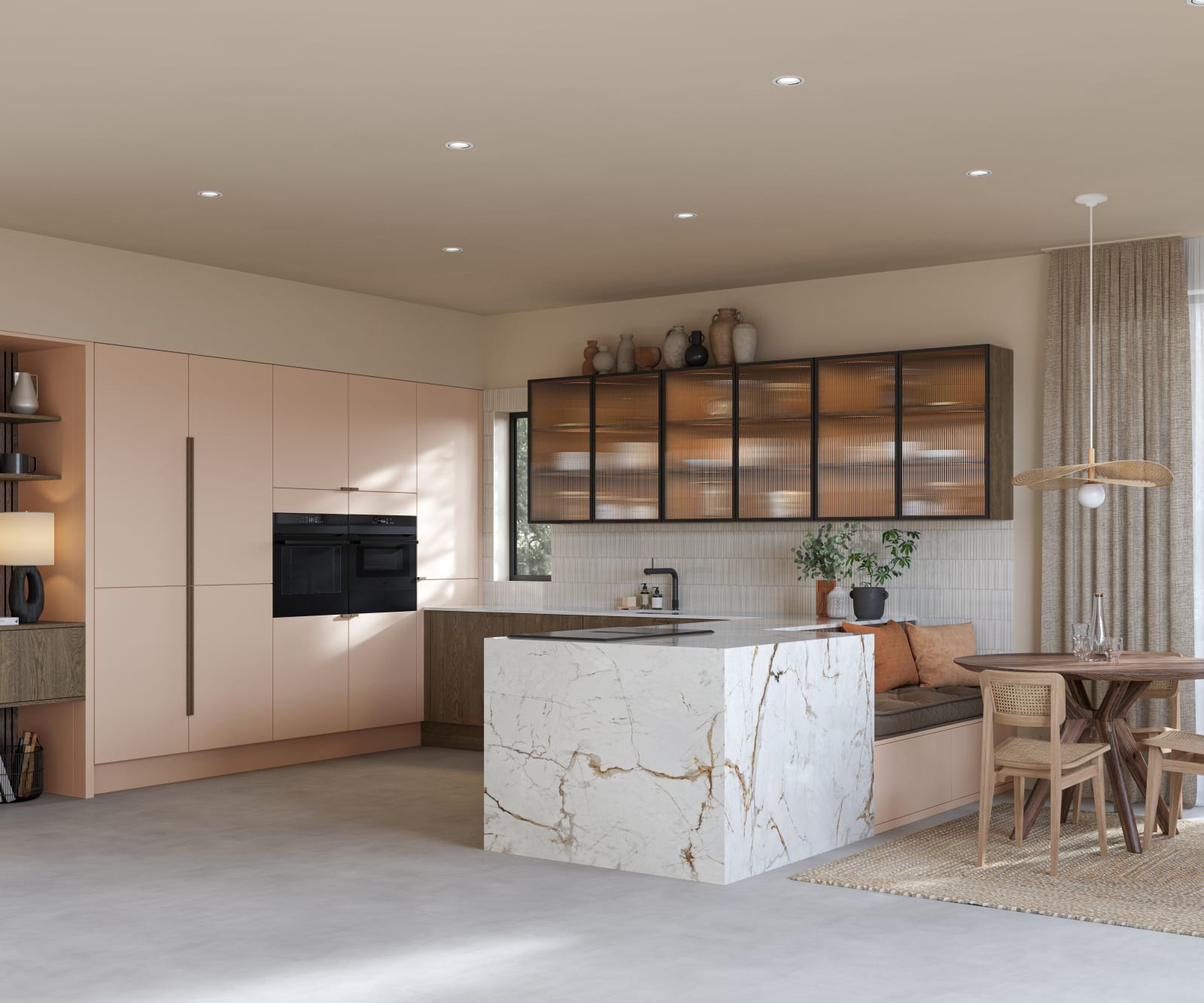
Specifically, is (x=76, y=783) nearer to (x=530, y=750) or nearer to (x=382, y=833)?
(x=382, y=833)

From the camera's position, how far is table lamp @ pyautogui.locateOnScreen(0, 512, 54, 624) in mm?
6508

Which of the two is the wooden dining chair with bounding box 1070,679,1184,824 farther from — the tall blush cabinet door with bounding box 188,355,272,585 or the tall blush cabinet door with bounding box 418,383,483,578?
the tall blush cabinet door with bounding box 188,355,272,585

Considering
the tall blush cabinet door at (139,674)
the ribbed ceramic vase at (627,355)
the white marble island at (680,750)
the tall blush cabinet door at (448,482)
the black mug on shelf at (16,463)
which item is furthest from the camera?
the tall blush cabinet door at (448,482)

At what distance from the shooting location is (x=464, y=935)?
4.22 meters

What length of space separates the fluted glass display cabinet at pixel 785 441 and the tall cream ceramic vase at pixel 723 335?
9 centimetres

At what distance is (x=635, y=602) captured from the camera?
8141mm

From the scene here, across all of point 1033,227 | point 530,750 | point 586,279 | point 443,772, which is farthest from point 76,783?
point 1033,227

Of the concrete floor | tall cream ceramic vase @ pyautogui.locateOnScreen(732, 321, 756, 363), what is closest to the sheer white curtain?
tall cream ceramic vase @ pyautogui.locateOnScreen(732, 321, 756, 363)

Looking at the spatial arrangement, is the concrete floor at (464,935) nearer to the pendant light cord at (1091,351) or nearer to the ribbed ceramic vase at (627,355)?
the pendant light cord at (1091,351)

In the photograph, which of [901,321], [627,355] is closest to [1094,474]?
[901,321]

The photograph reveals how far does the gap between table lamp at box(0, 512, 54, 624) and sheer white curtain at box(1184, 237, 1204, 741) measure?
5480 mm

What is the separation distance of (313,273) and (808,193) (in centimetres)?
300

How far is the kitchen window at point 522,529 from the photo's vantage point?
888 centimetres

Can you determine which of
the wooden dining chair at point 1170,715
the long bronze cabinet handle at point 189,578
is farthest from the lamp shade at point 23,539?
the wooden dining chair at point 1170,715
